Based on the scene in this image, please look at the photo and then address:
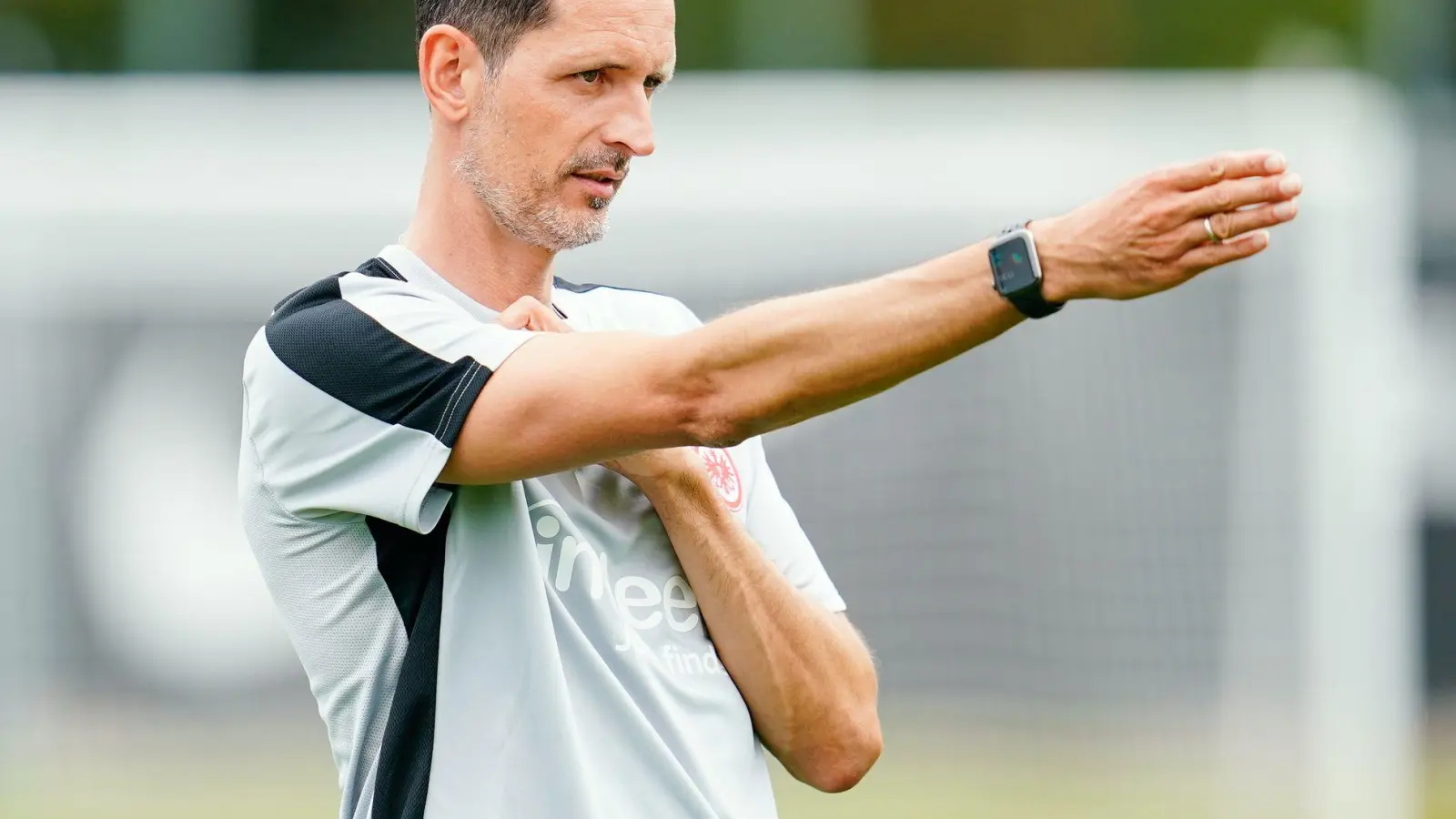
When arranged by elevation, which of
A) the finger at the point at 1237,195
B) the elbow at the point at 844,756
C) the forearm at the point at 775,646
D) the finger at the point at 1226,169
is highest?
the finger at the point at 1226,169

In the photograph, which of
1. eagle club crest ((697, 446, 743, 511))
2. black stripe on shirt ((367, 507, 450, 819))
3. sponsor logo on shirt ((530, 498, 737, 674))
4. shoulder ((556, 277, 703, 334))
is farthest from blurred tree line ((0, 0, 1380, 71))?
black stripe on shirt ((367, 507, 450, 819))

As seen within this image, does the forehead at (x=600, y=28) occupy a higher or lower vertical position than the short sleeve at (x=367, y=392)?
higher

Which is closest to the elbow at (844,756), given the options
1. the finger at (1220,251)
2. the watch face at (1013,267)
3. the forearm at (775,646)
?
the forearm at (775,646)

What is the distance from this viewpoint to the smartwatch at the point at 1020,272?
7.09ft

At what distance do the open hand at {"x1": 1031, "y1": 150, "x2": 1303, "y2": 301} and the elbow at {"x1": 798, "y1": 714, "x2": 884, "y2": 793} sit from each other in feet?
3.39

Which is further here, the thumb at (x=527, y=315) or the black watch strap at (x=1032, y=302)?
the thumb at (x=527, y=315)

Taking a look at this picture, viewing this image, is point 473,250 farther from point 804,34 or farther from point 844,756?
point 804,34

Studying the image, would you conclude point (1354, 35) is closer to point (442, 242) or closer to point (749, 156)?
point (749, 156)

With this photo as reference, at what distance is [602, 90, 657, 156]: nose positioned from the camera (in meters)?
2.81

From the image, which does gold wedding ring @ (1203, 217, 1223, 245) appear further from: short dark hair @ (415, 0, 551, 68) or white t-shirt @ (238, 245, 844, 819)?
short dark hair @ (415, 0, 551, 68)

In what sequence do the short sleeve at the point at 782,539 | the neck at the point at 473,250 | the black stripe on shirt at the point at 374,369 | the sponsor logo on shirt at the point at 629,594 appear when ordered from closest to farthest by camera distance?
the black stripe on shirt at the point at 374,369, the sponsor logo on shirt at the point at 629,594, the neck at the point at 473,250, the short sleeve at the point at 782,539

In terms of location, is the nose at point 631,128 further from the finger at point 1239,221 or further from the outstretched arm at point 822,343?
the finger at point 1239,221

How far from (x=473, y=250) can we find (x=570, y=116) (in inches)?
10.9

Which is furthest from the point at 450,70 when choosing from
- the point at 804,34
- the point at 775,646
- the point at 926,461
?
the point at 804,34
